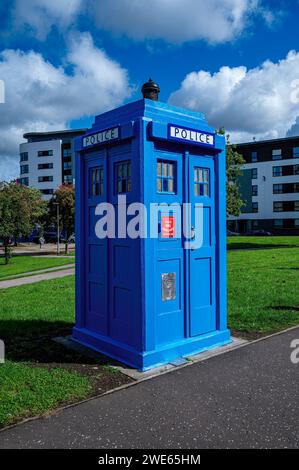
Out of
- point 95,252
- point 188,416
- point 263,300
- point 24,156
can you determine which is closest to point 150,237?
point 95,252

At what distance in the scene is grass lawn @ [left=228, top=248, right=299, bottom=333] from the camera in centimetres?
743

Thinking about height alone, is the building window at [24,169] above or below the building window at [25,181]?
above

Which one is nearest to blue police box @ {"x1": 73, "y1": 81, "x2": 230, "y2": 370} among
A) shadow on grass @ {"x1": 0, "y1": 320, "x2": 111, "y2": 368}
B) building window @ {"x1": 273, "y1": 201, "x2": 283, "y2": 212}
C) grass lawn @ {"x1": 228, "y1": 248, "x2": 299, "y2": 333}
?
shadow on grass @ {"x1": 0, "y1": 320, "x2": 111, "y2": 368}

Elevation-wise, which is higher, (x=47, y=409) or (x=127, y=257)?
(x=127, y=257)

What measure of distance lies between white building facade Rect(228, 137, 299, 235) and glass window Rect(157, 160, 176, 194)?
199ft

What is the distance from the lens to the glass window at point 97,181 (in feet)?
20.1

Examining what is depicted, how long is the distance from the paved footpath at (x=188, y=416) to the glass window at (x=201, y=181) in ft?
8.00

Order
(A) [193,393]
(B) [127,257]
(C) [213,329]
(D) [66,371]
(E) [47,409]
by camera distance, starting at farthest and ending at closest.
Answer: (C) [213,329] < (B) [127,257] < (D) [66,371] < (A) [193,393] < (E) [47,409]

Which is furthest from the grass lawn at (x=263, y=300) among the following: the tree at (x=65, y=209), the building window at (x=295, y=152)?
the building window at (x=295, y=152)

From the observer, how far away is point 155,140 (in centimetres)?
546

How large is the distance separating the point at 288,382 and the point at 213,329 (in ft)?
5.33

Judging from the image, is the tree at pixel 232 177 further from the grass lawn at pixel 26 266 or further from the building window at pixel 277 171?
the building window at pixel 277 171
